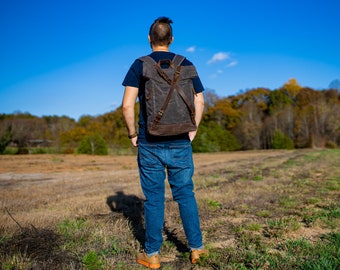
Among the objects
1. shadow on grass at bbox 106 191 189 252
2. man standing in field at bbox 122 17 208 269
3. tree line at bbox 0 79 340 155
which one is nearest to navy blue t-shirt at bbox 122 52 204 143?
man standing in field at bbox 122 17 208 269

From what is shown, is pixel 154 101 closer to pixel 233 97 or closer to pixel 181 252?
pixel 181 252

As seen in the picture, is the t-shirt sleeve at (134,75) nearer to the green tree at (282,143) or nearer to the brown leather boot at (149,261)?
the brown leather boot at (149,261)

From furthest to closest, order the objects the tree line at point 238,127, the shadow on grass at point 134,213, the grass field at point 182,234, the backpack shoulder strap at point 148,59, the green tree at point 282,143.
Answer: the green tree at point 282,143, the tree line at point 238,127, the shadow on grass at point 134,213, the backpack shoulder strap at point 148,59, the grass field at point 182,234

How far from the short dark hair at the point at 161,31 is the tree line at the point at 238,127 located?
3285cm

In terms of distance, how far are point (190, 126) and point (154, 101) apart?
43 centimetres

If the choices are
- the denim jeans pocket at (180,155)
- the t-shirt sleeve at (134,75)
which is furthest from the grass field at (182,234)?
the t-shirt sleeve at (134,75)

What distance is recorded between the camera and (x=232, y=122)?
58.2 m

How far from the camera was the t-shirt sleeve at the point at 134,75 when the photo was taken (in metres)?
2.73

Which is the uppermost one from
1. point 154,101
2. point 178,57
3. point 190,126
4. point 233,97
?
point 233,97

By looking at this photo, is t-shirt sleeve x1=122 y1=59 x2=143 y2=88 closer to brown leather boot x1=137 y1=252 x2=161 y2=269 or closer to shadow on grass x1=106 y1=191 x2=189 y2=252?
brown leather boot x1=137 y1=252 x2=161 y2=269

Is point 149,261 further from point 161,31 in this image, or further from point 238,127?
point 238,127

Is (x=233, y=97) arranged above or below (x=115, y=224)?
above

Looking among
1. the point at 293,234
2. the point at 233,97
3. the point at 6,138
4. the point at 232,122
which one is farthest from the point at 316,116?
the point at 293,234

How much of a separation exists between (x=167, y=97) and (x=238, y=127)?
2100 inches
